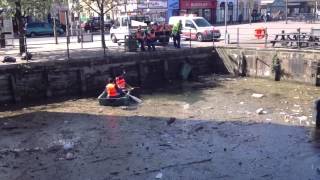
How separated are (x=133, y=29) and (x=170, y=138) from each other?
21.7 meters

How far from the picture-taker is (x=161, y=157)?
48.1ft

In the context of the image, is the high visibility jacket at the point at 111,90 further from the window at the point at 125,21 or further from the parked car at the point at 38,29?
the parked car at the point at 38,29

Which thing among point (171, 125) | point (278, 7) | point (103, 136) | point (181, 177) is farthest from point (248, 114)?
point (278, 7)

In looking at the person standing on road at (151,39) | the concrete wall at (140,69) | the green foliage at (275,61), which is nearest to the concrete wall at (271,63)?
the concrete wall at (140,69)

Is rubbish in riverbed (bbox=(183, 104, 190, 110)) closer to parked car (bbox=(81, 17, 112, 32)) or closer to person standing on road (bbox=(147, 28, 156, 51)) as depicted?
person standing on road (bbox=(147, 28, 156, 51))

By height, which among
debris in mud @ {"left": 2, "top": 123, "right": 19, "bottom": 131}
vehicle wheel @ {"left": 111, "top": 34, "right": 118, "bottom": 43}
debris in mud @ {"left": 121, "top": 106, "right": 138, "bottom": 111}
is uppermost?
vehicle wheel @ {"left": 111, "top": 34, "right": 118, "bottom": 43}

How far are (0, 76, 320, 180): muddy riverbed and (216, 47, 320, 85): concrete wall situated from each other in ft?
4.80

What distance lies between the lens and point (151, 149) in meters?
15.5

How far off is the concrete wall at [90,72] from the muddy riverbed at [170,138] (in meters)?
1.67

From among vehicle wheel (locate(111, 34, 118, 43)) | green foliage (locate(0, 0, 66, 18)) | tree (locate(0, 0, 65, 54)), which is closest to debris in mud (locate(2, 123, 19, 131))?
tree (locate(0, 0, 65, 54))

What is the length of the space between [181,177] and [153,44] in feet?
Answer: 55.9

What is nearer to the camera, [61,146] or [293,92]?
[61,146]

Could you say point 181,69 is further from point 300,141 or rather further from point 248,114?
point 300,141

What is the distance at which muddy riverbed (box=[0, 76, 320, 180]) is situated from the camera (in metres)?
13.6
